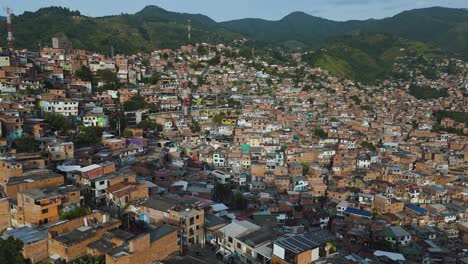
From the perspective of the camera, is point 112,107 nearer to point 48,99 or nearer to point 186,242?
point 48,99

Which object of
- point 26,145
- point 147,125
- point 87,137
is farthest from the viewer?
point 147,125

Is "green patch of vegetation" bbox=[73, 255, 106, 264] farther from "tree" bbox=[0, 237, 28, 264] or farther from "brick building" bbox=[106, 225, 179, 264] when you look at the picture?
"tree" bbox=[0, 237, 28, 264]

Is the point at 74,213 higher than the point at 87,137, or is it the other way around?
the point at 87,137

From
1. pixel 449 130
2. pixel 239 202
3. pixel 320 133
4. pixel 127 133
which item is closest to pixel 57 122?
pixel 127 133

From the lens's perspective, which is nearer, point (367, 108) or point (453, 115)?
point (453, 115)

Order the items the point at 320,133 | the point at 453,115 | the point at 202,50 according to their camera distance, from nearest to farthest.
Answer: the point at 320,133 < the point at 453,115 < the point at 202,50

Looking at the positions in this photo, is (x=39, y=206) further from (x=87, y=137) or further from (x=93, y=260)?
(x=87, y=137)

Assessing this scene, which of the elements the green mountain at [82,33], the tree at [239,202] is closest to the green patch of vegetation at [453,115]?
the tree at [239,202]

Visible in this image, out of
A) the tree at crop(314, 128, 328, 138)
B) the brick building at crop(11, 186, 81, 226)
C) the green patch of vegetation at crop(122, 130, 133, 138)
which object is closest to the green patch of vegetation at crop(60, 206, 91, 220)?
the brick building at crop(11, 186, 81, 226)

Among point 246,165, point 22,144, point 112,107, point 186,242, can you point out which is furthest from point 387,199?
point 112,107
